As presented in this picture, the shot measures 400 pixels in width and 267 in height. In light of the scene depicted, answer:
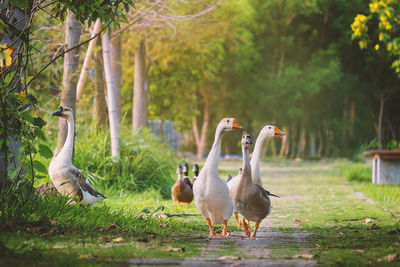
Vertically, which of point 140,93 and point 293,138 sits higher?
point 140,93

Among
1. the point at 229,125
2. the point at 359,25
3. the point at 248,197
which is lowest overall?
the point at 248,197

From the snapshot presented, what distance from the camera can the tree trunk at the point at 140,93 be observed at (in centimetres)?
1867

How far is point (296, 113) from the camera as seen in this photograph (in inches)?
1144

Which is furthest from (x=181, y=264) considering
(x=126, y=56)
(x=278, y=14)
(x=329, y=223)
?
(x=278, y=14)

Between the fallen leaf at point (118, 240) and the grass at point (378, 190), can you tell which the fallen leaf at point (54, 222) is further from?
the grass at point (378, 190)

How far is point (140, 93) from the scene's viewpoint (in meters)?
18.9

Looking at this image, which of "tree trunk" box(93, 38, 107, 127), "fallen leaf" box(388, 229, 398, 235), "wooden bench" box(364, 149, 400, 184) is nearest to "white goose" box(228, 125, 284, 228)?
"fallen leaf" box(388, 229, 398, 235)

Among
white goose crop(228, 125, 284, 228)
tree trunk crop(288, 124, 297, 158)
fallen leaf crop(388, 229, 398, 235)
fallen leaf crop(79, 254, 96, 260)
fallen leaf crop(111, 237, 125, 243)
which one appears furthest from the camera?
tree trunk crop(288, 124, 297, 158)

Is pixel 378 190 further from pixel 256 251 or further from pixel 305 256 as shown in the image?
pixel 305 256

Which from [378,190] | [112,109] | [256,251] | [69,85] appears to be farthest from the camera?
[378,190]

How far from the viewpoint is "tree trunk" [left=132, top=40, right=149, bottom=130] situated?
1867cm

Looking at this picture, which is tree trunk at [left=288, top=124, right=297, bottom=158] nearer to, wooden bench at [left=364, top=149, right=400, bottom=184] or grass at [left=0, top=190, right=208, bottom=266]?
wooden bench at [left=364, top=149, right=400, bottom=184]

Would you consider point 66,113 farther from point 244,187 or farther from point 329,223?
point 329,223

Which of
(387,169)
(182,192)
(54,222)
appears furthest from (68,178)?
(387,169)
